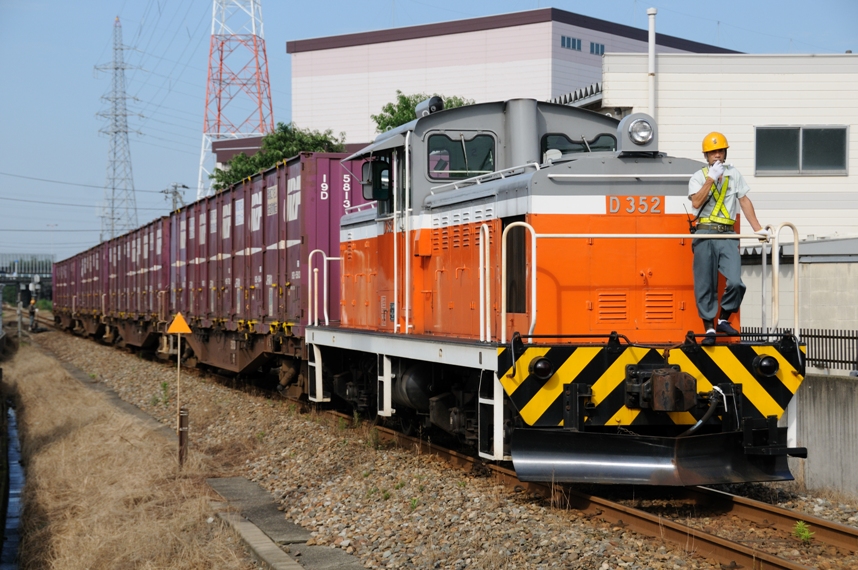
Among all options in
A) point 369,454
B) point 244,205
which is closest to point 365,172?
point 369,454

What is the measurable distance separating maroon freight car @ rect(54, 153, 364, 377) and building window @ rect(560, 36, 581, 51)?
35595mm

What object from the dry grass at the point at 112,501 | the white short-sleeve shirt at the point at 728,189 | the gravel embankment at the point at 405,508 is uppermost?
the white short-sleeve shirt at the point at 728,189

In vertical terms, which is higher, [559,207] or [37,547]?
[559,207]

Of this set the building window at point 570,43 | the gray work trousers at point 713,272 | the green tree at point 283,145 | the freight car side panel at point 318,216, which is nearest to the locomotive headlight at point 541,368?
the gray work trousers at point 713,272

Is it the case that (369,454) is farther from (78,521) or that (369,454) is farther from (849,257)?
(849,257)

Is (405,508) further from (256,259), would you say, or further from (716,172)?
(256,259)

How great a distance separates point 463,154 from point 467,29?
162 ft

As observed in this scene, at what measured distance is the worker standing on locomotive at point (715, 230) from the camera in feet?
22.2

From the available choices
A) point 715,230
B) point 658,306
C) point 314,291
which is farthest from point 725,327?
point 314,291

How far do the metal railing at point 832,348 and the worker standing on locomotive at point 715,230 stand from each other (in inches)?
106

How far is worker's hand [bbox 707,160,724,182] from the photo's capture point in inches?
266

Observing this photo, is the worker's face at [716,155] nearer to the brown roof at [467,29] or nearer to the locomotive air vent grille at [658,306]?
the locomotive air vent grille at [658,306]

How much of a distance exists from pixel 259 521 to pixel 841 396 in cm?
552

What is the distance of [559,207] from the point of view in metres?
7.08
